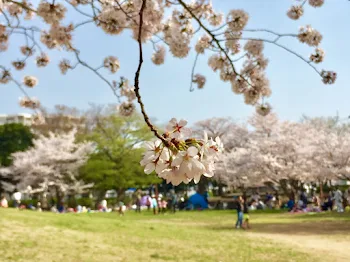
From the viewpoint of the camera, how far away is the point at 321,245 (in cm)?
891

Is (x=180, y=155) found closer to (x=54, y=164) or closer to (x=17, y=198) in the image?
(x=17, y=198)

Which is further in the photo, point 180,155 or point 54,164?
point 54,164

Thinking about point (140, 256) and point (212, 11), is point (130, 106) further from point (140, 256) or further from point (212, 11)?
point (140, 256)

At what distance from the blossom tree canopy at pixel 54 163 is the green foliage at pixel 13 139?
2480 millimetres

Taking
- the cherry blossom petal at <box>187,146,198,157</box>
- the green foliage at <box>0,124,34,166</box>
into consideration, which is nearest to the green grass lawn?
the cherry blossom petal at <box>187,146,198,157</box>

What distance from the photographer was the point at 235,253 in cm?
770

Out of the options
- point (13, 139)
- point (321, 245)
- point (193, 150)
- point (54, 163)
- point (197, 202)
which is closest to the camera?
point (193, 150)

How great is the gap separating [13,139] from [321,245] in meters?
28.5

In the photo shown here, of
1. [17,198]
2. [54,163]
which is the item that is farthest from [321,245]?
[54,163]

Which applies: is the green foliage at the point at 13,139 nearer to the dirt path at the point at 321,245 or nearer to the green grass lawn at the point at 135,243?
the green grass lawn at the point at 135,243

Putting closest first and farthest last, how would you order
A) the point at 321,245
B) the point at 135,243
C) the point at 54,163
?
the point at 135,243, the point at 321,245, the point at 54,163

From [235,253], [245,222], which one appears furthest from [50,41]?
[245,222]

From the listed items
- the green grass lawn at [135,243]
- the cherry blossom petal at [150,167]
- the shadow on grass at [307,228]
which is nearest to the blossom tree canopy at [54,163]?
the shadow on grass at [307,228]

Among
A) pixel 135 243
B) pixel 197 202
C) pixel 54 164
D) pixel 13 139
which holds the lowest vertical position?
pixel 135 243
